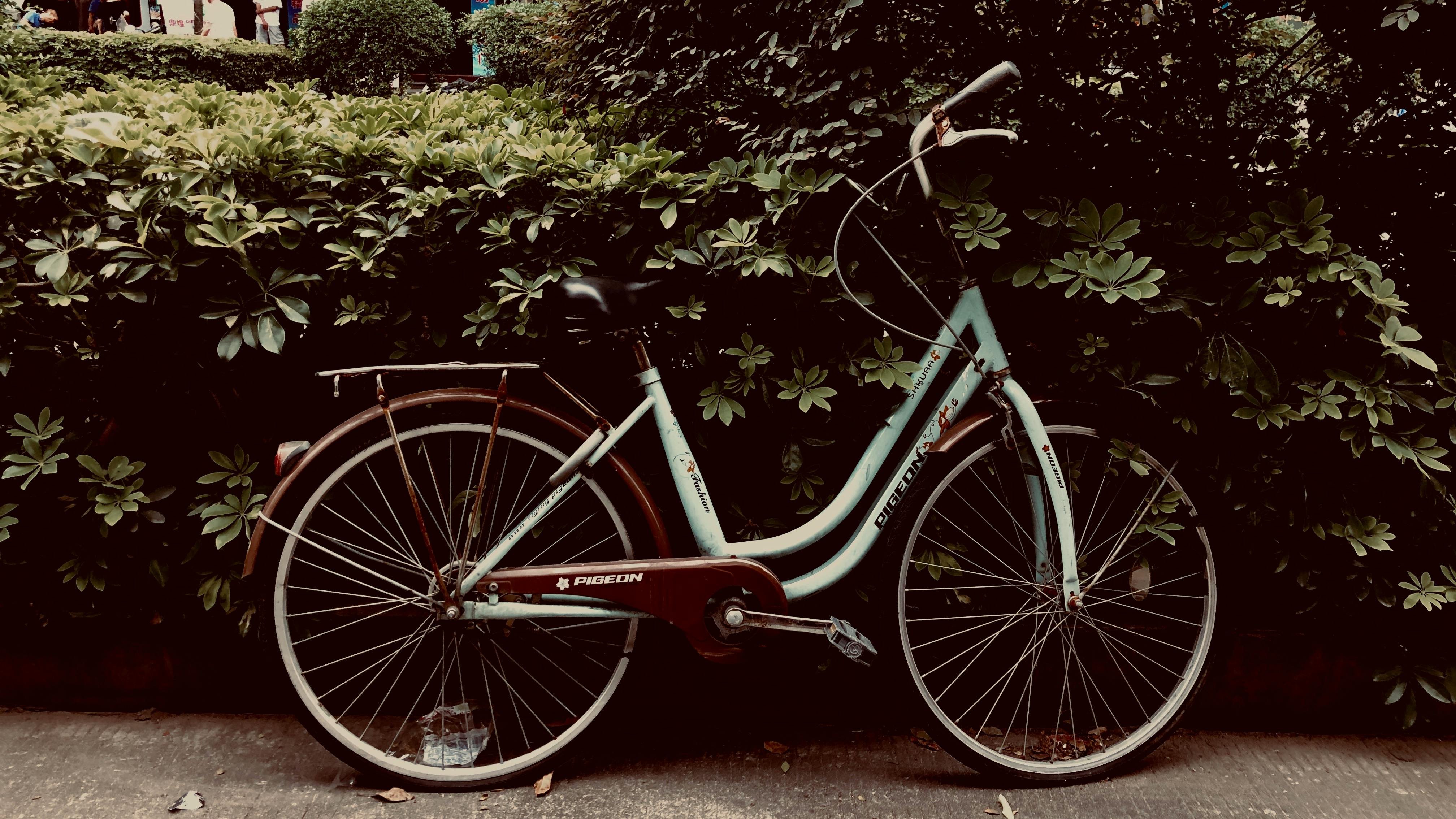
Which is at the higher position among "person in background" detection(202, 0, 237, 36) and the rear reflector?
"person in background" detection(202, 0, 237, 36)

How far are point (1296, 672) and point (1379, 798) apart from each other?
413 mm

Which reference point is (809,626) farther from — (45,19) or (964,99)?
A: (45,19)

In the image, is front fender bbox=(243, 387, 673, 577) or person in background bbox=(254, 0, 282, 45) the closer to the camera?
front fender bbox=(243, 387, 673, 577)

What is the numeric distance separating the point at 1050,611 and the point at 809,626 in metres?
0.72

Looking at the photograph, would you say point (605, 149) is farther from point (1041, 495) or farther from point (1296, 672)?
point (1296, 672)

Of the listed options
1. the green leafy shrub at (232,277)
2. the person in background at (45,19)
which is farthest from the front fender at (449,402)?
the person in background at (45,19)

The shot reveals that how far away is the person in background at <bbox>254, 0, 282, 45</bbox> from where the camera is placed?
1452 centimetres

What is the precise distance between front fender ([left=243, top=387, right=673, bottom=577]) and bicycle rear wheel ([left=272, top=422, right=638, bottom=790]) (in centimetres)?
7

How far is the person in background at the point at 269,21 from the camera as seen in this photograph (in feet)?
47.6

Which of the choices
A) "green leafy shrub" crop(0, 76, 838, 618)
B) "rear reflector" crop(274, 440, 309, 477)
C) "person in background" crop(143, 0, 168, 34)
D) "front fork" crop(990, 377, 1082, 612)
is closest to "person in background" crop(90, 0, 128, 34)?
"person in background" crop(143, 0, 168, 34)

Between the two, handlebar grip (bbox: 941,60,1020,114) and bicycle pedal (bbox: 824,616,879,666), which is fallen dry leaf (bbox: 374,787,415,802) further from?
handlebar grip (bbox: 941,60,1020,114)

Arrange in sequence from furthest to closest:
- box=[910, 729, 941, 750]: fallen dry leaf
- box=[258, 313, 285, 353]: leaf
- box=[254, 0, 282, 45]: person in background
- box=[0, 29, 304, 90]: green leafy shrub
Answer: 1. box=[254, 0, 282, 45]: person in background
2. box=[0, 29, 304, 90]: green leafy shrub
3. box=[910, 729, 941, 750]: fallen dry leaf
4. box=[258, 313, 285, 353]: leaf

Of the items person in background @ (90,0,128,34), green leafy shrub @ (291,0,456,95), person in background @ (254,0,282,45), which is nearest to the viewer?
green leafy shrub @ (291,0,456,95)

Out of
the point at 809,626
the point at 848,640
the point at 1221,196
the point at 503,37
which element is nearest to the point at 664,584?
the point at 809,626
